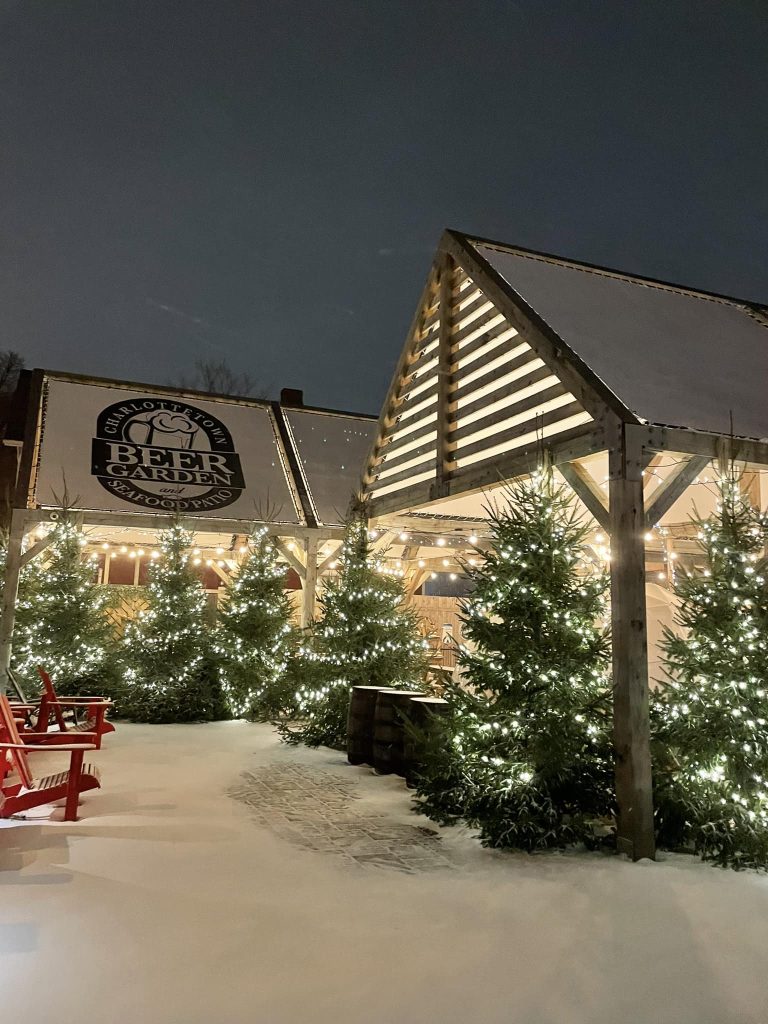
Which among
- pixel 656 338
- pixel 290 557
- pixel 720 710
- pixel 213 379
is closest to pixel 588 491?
pixel 720 710

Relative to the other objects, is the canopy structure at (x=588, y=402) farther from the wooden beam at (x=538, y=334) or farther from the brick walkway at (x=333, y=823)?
the brick walkway at (x=333, y=823)

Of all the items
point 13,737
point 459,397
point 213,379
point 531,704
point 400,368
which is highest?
point 213,379

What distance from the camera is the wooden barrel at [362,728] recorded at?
8.20 m

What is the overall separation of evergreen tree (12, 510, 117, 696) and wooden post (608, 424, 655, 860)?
372 inches

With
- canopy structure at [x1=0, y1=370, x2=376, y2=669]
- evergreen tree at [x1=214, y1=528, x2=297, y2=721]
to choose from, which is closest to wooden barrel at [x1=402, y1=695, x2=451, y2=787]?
evergreen tree at [x1=214, y1=528, x2=297, y2=721]

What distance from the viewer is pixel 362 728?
27.1ft

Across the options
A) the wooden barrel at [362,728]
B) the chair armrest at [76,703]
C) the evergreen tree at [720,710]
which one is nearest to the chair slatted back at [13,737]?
the chair armrest at [76,703]

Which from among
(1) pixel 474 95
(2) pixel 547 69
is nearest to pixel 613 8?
(2) pixel 547 69

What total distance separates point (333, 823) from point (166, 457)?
9752mm

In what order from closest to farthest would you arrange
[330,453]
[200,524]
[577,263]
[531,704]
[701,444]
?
[531,704], [701,444], [577,263], [200,524], [330,453]

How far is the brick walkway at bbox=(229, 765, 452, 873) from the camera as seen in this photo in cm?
497

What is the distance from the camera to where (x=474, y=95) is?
12550 cm

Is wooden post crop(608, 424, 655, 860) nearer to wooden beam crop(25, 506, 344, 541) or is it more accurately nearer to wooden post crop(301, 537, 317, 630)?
wooden beam crop(25, 506, 344, 541)

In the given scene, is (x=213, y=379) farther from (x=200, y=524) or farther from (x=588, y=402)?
(x=588, y=402)
